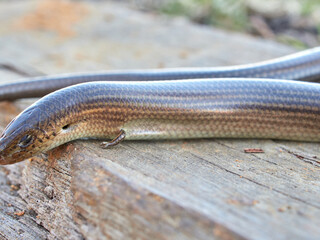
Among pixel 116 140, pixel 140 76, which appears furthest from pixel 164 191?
pixel 140 76

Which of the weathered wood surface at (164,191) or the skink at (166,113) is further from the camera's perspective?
the skink at (166,113)

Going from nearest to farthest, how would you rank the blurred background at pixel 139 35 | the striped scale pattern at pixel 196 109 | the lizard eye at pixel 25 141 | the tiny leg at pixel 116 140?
the lizard eye at pixel 25 141 → the tiny leg at pixel 116 140 → the striped scale pattern at pixel 196 109 → the blurred background at pixel 139 35

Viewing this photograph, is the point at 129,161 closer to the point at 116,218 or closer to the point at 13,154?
the point at 116,218

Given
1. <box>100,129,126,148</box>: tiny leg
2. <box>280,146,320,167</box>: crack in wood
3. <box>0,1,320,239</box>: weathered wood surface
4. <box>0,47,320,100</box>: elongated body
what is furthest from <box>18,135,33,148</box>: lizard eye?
<box>280,146,320,167</box>: crack in wood

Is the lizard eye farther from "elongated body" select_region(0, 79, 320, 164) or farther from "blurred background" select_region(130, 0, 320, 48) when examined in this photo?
"blurred background" select_region(130, 0, 320, 48)

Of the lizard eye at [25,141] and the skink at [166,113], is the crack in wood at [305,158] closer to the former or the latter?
the skink at [166,113]

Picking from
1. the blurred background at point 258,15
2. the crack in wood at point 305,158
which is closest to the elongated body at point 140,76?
the crack in wood at point 305,158

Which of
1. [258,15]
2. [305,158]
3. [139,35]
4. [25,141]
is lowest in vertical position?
A: [305,158]

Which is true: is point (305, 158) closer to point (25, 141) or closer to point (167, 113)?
point (167, 113)
